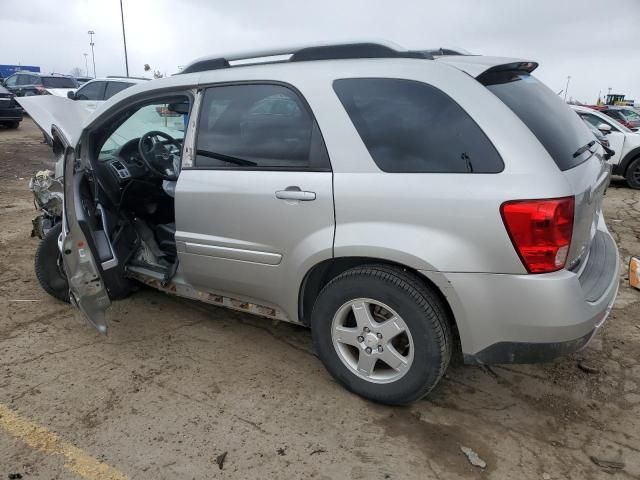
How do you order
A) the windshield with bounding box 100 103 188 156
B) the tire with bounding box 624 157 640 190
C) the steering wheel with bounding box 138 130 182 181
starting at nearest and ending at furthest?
the steering wheel with bounding box 138 130 182 181
the windshield with bounding box 100 103 188 156
the tire with bounding box 624 157 640 190

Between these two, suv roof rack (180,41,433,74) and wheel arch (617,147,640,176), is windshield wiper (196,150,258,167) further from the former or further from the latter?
wheel arch (617,147,640,176)

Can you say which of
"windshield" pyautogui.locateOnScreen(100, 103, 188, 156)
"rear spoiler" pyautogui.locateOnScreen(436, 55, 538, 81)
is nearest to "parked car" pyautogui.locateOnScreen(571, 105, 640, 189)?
"rear spoiler" pyautogui.locateOnScreen(436, 55, 538, 81)

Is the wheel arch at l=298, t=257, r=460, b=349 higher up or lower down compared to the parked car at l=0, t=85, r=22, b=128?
lower down

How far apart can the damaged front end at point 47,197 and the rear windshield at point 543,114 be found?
3.10 metres

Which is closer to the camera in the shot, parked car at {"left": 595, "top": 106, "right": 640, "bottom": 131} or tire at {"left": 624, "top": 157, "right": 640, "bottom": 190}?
tire at {"left": 624, "top": 157, "right": 640, "bottom": 190}

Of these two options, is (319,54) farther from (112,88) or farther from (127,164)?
(112,88)

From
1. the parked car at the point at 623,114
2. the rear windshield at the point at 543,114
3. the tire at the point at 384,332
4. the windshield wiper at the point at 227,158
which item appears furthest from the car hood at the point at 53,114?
the parked car at the point at 623,114

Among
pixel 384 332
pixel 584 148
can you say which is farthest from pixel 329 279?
pixel 584 148

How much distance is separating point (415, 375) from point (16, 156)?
11972 millimetres

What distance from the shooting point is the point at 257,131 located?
283cm

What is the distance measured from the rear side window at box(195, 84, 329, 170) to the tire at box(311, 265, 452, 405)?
67cm

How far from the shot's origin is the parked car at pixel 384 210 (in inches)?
85.7

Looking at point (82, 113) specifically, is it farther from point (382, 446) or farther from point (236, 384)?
point (382, 446)

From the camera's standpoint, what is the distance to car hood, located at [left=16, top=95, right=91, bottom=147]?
11.8 ft
